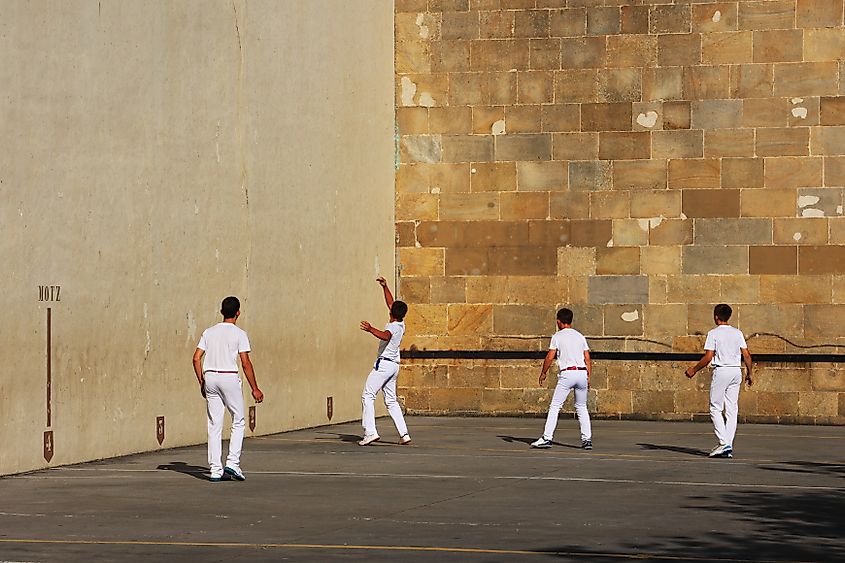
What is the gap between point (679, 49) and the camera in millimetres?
25359

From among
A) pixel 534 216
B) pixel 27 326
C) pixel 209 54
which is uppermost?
pixel 209 54

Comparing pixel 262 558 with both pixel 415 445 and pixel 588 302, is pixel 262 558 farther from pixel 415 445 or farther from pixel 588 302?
pixel 588 302

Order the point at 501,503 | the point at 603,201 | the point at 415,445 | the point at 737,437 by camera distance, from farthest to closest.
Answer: the point at 603,201
the point at 737,437
the point at 415,445
the point at 501,503

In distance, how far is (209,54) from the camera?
20.5 m

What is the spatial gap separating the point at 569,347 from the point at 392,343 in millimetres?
2170

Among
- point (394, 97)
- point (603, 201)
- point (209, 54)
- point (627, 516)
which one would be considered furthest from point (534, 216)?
point (627, 516)

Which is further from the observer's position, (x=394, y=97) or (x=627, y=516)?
(x=394, y=97)

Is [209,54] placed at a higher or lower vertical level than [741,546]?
higher

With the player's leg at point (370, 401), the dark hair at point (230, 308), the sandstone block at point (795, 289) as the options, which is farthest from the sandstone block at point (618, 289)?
the dark hair at point (230, 308)

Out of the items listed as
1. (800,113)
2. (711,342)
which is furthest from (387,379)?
(800,113)

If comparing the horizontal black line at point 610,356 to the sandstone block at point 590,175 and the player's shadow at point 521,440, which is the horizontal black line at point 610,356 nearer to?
the sandstone block at point 590,175

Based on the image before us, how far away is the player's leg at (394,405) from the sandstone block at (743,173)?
23.3ft

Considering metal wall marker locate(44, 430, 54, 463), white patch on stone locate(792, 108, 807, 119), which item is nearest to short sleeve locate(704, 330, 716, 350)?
white patch on stone locate(792, 108, 807, 119)

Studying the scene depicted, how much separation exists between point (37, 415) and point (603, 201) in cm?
1126
